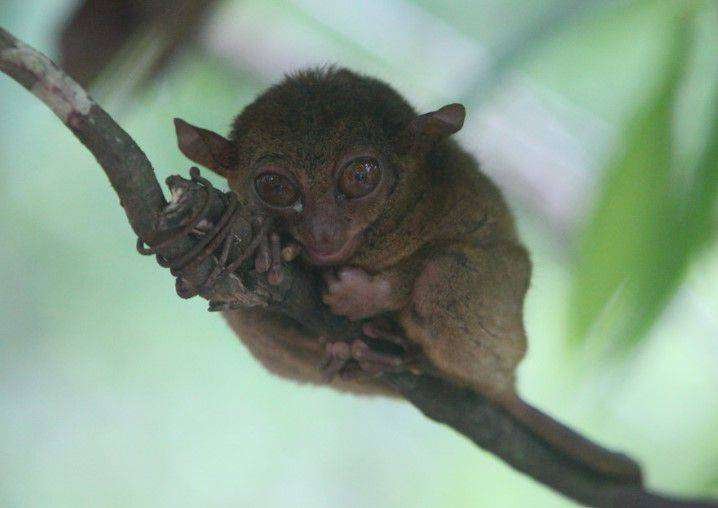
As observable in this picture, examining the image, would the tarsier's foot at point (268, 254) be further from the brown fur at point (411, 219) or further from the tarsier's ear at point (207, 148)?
the tarsier's ear at point (207, 148)

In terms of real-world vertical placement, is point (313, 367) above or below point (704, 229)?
below

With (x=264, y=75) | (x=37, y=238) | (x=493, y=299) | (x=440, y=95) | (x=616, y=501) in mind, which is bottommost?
(x=37, y=238)

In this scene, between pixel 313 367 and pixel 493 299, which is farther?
pixel 313 367

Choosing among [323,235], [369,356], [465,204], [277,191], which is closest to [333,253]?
[323,235]

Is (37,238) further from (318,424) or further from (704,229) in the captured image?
(704,229)

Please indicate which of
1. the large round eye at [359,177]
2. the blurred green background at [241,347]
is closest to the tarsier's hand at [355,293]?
the large round eye at [359,177]

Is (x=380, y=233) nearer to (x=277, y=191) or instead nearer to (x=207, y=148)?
(x=277, y=191)

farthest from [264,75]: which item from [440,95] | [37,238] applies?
[37,238]
